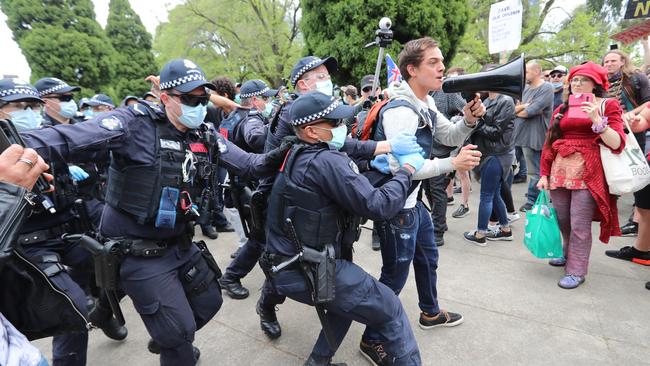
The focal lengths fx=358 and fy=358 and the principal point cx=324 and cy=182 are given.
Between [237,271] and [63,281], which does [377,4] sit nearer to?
[237,271]

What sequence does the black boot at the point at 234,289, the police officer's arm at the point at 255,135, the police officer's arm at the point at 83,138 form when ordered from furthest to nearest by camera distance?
the black boot at the point at 234,289, the police officer's arm at the point at 255,135, the police officer's arm at the point at 83,138

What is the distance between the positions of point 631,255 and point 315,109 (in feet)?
13.9

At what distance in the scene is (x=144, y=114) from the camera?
2107 mm

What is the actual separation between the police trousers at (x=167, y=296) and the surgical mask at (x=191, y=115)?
78 centimetres

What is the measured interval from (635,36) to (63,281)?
903 centimetres

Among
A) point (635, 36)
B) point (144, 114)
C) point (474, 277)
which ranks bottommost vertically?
point (474, 277)

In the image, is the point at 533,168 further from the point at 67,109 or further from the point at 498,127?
the point at 67,109

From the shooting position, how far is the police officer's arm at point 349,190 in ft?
6.11

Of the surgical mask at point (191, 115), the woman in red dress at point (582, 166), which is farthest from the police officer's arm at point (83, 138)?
the woman in red dress at point (582, 166)

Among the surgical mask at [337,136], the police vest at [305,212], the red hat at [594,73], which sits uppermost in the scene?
the red hat at [594,73]

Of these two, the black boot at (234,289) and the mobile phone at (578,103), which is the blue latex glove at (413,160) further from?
the black boot at (234,289)

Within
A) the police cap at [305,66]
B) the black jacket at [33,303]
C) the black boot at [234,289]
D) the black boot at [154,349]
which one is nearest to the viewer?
the black jacket at [33,303]

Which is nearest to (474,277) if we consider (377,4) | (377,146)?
(377,146)

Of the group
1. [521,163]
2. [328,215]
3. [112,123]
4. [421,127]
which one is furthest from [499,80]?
[521,163]
